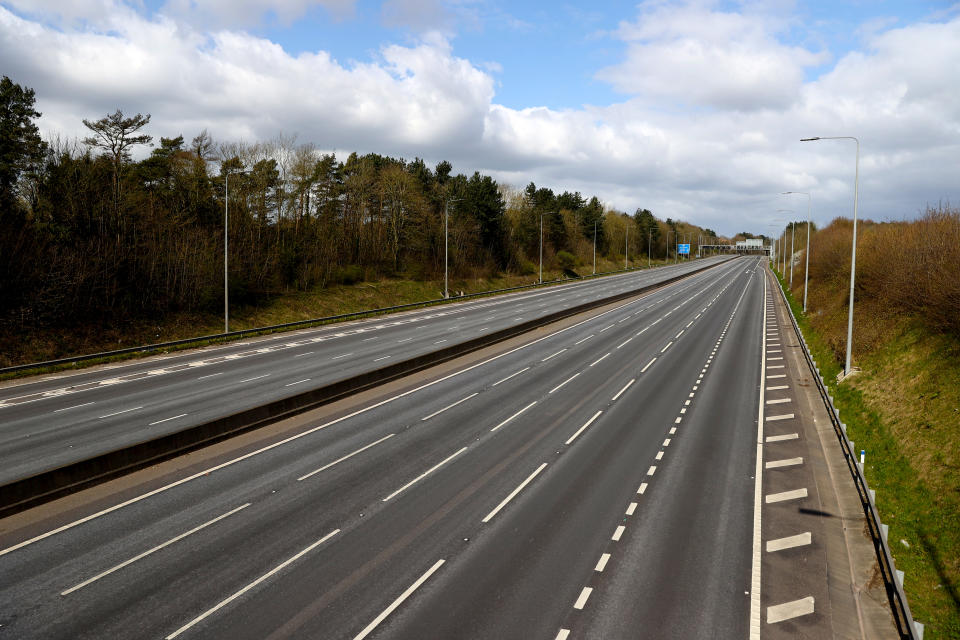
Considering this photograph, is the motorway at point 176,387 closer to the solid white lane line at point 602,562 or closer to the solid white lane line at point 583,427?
the solid white lane line at point 583,427

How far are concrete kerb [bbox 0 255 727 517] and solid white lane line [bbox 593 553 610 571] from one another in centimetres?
1156

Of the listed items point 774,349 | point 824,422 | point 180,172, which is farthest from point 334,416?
point 180,172

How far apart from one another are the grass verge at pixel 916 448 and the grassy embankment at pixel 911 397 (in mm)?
26

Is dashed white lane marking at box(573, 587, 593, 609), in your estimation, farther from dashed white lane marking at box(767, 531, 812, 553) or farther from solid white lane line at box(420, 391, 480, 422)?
solid white lane line at box(420, 391, 480, 422)

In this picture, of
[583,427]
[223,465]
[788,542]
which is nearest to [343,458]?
[223,465]

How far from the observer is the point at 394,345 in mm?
33781

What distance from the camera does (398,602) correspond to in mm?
8945

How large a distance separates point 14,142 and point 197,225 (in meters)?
14.6

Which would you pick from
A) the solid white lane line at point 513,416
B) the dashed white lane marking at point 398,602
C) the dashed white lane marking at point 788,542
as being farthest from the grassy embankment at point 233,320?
the dashed white lane marking at point 788,542

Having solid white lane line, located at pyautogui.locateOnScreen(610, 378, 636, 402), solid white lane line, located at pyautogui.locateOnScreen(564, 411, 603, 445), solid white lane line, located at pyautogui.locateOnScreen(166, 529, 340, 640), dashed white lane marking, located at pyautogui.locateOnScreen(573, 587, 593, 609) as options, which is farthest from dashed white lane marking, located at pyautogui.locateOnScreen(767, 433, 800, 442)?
solid white lane line, located at pyautogui.locateOnScreen(166, 529, 340, 640)

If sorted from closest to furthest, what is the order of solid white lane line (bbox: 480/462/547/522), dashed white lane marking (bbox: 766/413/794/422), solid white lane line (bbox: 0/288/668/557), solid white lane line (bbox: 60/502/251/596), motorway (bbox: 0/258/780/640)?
motorway (bbox: 0/258/780/640)
solid white lane line (bbox: 60/502/251/596)
solid white lane line (bbox: 0/288/668/557)
solid white lane line (bbox: 480/462/547/522)
dashed white lane marking (bbox: 766/413/794/422)

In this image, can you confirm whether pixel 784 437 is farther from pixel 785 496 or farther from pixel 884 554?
pixel 884 554

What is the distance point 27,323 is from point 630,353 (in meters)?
34.7

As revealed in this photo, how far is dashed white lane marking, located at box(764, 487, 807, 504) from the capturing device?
1327cm
